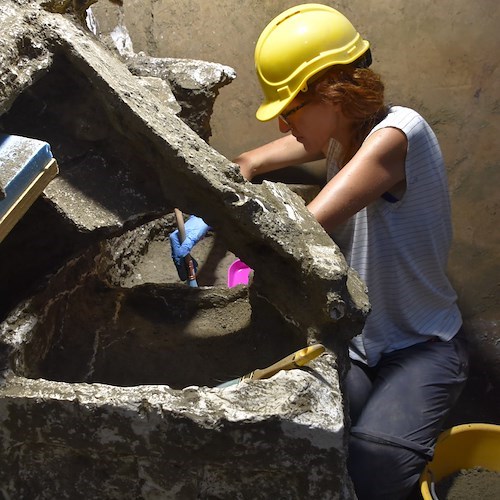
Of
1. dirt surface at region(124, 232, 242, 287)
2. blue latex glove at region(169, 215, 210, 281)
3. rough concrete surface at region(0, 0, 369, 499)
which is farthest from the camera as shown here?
dirt surface at region(124, 232, 242, 287)

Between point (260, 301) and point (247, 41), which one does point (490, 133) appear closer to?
point (247, 41)

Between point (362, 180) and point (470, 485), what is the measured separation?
95 centimetres

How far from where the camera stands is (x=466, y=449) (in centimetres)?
213

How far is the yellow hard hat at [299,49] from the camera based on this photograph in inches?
72.4

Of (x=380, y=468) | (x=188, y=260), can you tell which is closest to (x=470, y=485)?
(x=380, y=468)

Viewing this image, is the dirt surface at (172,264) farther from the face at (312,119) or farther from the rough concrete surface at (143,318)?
the face at (312,119)

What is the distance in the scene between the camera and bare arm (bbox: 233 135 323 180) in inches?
92.9

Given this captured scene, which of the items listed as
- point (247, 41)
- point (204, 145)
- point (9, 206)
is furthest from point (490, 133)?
point (9, 206)

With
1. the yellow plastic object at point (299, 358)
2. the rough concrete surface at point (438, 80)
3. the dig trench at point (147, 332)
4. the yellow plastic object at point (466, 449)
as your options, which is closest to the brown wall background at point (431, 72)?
the rough concrete surface at point (438, 80)

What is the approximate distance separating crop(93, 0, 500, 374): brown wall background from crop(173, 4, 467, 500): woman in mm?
562

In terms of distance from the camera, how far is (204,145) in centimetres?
159

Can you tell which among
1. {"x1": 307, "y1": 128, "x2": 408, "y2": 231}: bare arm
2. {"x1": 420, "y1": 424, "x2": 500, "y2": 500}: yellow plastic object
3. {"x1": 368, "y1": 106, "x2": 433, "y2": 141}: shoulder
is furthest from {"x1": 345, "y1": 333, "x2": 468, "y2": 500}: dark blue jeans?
{"x1": 368, "y1": 106, "x2": 433, "y2": 141}: shoulder

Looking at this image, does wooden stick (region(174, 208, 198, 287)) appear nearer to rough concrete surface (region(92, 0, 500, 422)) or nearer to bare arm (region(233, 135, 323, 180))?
bare arm (region(233, 135, 323, 180))

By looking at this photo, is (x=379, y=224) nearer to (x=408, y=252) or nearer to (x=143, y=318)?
(x=408, y=252)
